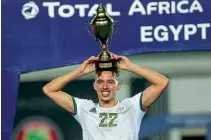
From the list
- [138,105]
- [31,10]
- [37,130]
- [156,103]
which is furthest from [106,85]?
[31,10]

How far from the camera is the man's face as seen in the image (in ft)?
12.4

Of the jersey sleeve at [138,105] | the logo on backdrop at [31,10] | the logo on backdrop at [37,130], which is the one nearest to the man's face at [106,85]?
the jersey sleeve at [138,105]

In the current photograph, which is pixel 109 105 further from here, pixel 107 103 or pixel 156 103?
pixel 156 103

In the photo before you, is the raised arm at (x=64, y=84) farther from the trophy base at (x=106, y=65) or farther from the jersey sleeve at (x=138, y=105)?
the jersey sleeve at (x=138, y=105)

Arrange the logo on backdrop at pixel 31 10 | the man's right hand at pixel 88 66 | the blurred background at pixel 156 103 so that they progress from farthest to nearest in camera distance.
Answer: the logo on backdrop at pixel 31 10
the blurred background at pixel 156 103
the man's right hand at pixel 88 66

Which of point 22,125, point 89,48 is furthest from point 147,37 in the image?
point 22,125

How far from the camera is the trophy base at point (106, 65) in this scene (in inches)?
148

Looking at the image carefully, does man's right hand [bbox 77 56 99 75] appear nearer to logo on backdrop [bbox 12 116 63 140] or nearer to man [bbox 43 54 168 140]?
man [bbox 43 54 168 140]

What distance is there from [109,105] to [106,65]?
9.4 inches

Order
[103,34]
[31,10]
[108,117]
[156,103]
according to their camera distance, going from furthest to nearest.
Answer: [31,10] < [156,103] < [103,34] < [108,117]

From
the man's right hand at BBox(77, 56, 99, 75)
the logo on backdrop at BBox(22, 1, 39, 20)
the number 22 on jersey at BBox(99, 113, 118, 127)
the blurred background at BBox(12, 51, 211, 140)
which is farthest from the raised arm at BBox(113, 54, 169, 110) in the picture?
the logo on backdrop at BBox(22, 1, 39, 20)

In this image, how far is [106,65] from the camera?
3.79m

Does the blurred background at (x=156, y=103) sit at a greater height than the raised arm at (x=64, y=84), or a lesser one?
lesser

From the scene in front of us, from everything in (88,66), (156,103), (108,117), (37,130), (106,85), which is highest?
(88,66)
